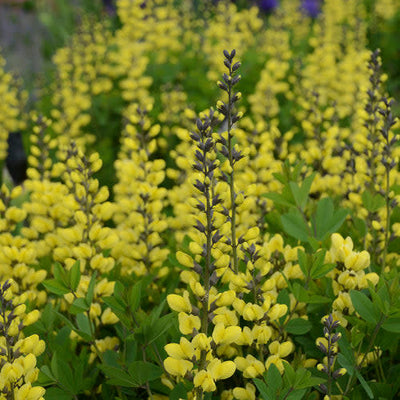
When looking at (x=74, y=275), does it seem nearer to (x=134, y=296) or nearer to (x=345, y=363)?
(x=134, y=296)

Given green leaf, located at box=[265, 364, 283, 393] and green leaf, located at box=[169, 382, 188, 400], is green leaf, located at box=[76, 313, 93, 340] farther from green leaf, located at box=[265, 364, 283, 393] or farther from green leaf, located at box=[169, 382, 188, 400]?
green leaf, located at box=[265, 364, 283, 393]

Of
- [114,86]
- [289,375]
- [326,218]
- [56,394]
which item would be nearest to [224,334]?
[289,375]

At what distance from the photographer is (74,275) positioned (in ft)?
4.87

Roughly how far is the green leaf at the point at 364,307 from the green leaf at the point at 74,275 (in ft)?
2.29

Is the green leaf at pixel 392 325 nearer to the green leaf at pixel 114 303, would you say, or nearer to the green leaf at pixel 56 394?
the green leaf at pixel 114 303

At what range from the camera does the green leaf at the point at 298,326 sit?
1.41 meters

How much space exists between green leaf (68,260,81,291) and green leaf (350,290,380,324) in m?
0.70

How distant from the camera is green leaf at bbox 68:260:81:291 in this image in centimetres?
148

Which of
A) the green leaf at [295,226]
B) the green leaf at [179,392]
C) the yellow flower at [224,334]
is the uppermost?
the green leaf at [295,226]

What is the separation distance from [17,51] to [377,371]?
1122cm

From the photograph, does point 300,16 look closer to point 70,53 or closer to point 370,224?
point 70,53

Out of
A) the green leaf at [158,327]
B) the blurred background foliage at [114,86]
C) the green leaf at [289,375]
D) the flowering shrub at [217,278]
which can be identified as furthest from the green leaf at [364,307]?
the blurred background foliage at [114,86]

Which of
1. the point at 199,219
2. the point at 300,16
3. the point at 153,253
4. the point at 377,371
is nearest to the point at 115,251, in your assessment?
the point at 153,253

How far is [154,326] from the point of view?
1.35m
